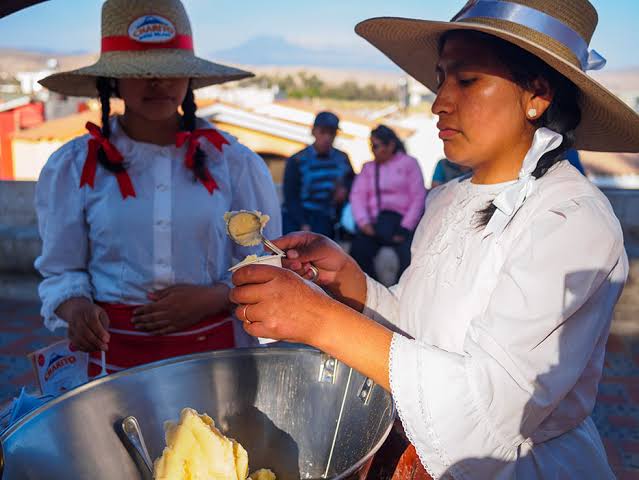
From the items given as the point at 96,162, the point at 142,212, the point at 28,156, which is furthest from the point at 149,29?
the point at 28,156

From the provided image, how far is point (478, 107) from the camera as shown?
50.1 inches

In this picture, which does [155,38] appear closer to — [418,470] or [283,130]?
[418,470]

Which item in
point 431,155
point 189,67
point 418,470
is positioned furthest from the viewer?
point 431,155

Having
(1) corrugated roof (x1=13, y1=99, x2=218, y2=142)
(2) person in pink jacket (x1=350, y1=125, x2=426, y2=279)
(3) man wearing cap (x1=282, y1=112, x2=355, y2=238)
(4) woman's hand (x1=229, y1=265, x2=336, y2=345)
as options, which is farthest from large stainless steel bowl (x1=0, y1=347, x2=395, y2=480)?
(1) corrugated roof (x1=13, y1=99, x2=218, y2=142)

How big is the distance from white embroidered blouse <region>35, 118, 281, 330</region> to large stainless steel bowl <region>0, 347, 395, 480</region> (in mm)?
679

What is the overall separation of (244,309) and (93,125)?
44.9 inches

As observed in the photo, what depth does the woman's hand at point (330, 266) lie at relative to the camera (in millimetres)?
1490

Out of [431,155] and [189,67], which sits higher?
[189,67]

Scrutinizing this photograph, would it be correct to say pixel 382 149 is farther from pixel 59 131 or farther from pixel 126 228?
pixel 59 131

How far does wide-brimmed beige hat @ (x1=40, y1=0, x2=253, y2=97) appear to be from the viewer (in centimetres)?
186

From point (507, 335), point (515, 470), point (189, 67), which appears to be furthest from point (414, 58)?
point (515, 470)

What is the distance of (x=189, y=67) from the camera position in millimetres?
1893

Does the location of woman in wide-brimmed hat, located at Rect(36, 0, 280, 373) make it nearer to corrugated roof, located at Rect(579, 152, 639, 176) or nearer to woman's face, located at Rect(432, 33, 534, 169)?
woman's face, located at Rect(432, 33, 534, 169)

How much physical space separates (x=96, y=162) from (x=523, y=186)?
1282 millimetres
